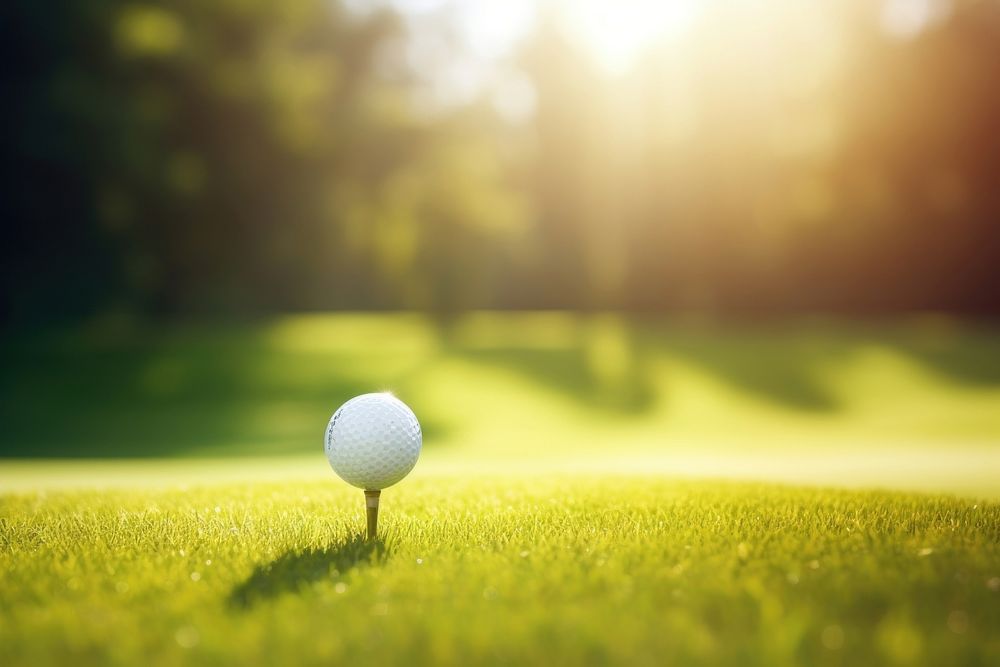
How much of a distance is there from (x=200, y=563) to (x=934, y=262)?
124 ft

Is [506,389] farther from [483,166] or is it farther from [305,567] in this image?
[305,567]

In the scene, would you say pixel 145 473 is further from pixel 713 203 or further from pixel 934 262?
pixel 934 262

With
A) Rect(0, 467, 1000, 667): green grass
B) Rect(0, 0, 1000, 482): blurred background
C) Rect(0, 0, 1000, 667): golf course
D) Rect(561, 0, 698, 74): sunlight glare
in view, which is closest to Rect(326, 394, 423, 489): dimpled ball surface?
Rect(0, 0, 1000, 667): golf course

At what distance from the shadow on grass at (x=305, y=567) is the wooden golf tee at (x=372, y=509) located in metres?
0.07

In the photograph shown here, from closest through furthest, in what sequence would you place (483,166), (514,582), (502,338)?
(514,582) → (502,338) → (483,166)

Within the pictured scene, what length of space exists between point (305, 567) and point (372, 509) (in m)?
0.70

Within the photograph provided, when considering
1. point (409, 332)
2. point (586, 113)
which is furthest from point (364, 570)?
point (586, 113)

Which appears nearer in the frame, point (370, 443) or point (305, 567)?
→ point (305, 567)

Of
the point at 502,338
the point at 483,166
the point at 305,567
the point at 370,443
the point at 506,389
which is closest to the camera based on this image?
the point at 305,567

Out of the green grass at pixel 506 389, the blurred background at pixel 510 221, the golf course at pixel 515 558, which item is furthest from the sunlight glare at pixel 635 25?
the golf course at pixel 515 558

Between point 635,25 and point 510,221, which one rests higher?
point 635,25

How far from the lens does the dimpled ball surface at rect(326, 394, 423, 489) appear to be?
5.16 m

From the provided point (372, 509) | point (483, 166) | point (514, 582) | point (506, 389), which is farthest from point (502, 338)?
point (514, 582)

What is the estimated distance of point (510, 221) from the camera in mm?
31016
